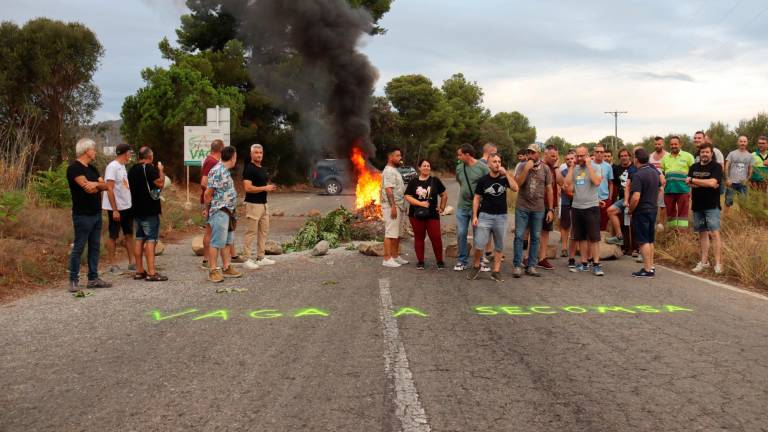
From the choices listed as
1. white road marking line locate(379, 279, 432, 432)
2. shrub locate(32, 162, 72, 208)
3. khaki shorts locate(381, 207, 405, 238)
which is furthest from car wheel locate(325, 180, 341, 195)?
white road marking line locate(379, 279, 432, 432)

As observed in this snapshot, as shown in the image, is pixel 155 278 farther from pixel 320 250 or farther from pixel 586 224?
pixel 586 224

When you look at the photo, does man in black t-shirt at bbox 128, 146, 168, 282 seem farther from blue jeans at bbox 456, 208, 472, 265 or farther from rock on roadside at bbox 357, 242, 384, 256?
blue jeans at bbox 456, 208, 472, 265

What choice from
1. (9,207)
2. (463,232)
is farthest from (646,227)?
(9,207)

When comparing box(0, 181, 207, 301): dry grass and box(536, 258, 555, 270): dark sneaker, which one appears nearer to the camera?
box(0, 181, 207, 301): dry grass

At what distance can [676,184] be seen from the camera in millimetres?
9672

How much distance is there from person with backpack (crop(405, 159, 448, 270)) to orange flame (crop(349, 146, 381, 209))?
460 centimetres

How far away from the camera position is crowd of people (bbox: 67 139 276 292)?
694 centimetres

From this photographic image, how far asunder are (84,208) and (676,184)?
29.3 feet

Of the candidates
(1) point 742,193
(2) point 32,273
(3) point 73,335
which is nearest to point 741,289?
(1) point 742,193

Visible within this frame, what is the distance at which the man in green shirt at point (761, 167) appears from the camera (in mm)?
10969

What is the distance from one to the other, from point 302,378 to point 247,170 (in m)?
5.11

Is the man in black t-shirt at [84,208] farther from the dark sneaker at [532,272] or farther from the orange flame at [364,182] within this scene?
the orange flame at [364,182]

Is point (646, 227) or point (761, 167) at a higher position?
point (761, 167)

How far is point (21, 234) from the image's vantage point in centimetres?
903
